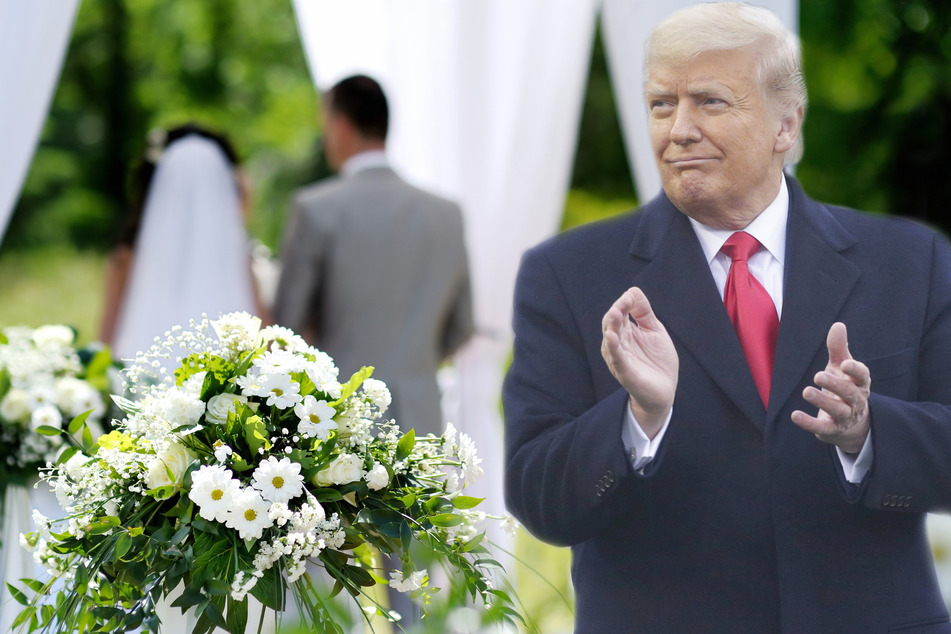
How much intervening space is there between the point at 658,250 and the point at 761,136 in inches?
9.5

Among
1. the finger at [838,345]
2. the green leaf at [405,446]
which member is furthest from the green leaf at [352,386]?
the finger at [838,345]

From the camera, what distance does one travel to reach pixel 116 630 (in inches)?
60.7

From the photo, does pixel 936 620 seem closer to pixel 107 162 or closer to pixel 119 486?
pixel 119 486

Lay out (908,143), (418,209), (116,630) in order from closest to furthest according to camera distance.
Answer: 1. (116,630)
2. (418,209)
3. (908,143)

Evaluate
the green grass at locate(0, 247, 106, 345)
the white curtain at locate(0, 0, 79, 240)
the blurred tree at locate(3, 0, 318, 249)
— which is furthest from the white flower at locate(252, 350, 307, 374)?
the green grass at locate(0, 247, 106, 345)

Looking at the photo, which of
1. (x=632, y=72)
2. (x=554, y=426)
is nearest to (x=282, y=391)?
(x=554, y=426)

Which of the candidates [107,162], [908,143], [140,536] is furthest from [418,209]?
[107,162]

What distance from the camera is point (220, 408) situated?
5.40 feet

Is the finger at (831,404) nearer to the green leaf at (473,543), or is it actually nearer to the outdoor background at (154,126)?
the green leaf at (473,543)

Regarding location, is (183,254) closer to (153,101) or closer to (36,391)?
(36,391)

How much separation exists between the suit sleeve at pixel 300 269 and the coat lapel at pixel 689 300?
231 cm

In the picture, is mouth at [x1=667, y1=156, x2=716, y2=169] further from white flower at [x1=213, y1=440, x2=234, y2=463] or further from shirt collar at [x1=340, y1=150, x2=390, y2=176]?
shirt collar at [x1=340, y1=150, x2=390, y2=176]

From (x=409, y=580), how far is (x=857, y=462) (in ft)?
2.20

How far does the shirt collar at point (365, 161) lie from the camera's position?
13.5ft
